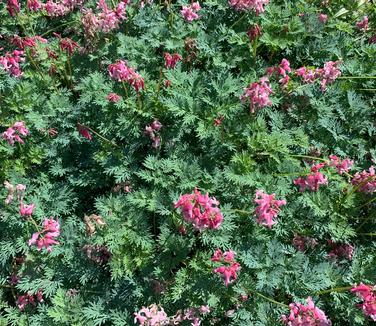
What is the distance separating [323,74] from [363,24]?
102cm

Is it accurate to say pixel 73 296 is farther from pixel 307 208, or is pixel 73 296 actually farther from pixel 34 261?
pixel 307 208

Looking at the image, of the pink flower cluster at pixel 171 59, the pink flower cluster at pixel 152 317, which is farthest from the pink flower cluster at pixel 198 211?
the pink flower cluster at pixel 171 59

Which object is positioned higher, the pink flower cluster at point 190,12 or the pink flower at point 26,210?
the pink flower cluster at point 190,12

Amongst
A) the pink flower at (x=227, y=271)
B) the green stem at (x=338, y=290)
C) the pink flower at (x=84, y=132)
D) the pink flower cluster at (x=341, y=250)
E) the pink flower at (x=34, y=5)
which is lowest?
the pink flower cluster at (x=341, y=250)

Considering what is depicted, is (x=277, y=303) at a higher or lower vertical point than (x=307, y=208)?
lower

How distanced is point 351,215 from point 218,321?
1.14m

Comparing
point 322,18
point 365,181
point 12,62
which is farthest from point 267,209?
point 12,62

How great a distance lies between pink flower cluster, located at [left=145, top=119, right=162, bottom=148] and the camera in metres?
3.28

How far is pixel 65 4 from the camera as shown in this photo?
4.01 meters

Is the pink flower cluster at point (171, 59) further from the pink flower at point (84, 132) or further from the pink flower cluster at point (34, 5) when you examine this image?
the pink flower cluster at point (34, 5)

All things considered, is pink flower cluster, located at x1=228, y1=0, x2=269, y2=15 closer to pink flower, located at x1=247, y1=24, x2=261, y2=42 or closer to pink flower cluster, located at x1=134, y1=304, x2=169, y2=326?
pink flower, located at x1=247, y1=24, x2=261, y2=42

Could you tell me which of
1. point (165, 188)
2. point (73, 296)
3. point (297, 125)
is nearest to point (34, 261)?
point (73, 296)

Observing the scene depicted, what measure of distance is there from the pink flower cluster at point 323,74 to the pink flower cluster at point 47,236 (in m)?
2.03

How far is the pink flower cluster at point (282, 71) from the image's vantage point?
11.0 ft
